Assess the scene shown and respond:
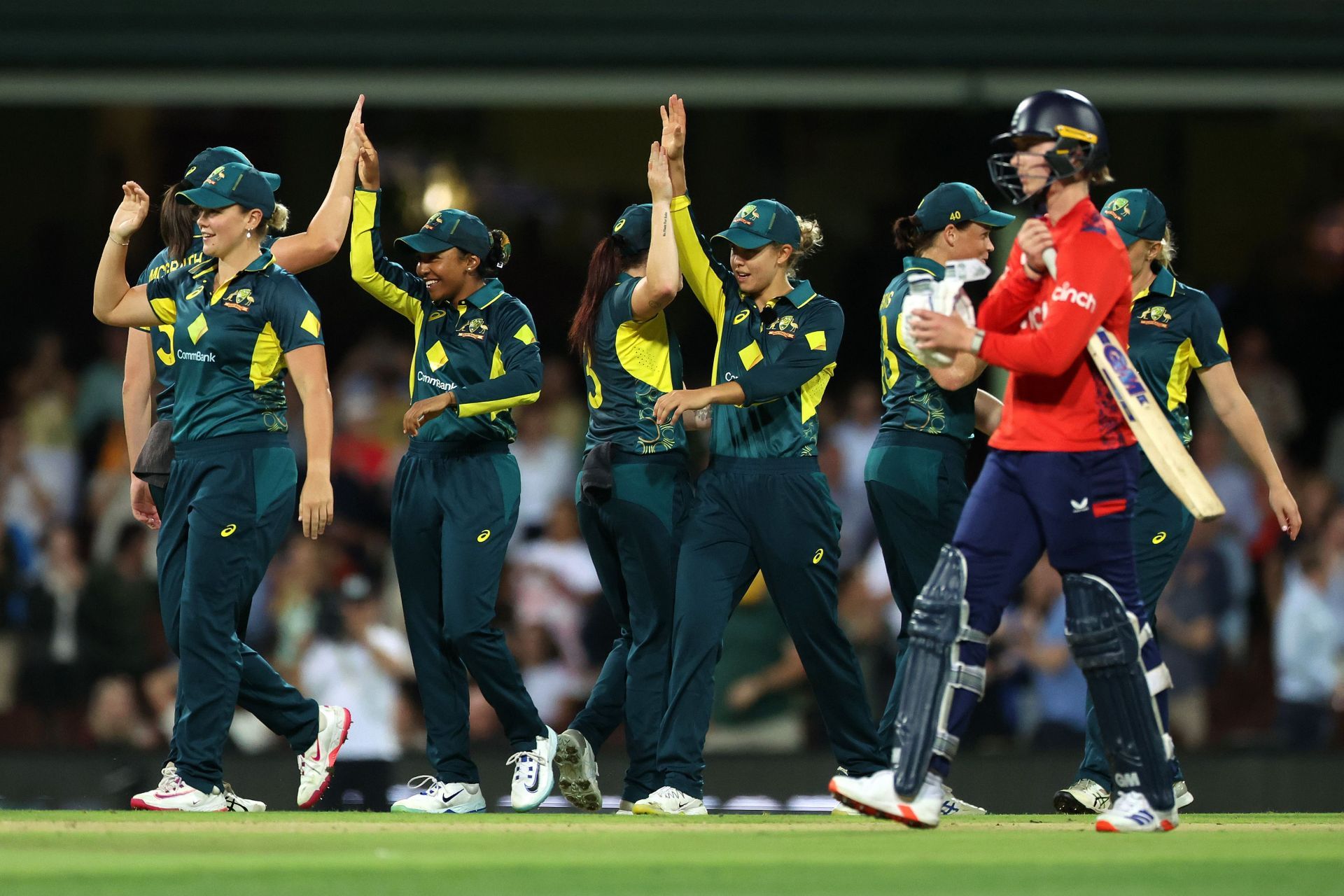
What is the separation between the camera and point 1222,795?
1059 centimetres

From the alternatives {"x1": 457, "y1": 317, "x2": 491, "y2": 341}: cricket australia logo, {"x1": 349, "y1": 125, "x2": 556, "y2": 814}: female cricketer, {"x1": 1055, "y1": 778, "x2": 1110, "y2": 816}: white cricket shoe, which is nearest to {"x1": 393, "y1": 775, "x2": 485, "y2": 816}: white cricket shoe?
{"x1": 349, "y1": 125, "x2": 556, "y2": 814}: female cricketer

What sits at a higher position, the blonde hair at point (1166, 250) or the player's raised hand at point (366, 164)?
the player's raised hand at point (366, 164)

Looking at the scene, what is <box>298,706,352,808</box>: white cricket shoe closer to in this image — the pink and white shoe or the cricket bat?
the pink and white shoe

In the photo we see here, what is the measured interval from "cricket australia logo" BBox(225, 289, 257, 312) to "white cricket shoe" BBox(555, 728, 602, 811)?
1.90 m

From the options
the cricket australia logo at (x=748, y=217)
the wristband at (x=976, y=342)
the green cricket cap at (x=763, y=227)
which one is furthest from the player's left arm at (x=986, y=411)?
the wristband at (x=976, y=342)

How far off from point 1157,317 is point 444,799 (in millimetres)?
3087

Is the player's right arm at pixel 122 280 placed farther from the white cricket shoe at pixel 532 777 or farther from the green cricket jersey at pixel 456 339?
the white cricket shoe at pixel 532 777

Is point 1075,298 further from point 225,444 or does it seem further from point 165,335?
point 165,335

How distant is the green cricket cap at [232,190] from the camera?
6828 millimetres

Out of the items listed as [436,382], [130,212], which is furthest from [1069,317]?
[130,212]

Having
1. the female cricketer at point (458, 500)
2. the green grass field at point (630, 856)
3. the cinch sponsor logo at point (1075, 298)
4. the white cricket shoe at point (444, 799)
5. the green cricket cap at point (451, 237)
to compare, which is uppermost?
the green cricket cap at point (451, 237)

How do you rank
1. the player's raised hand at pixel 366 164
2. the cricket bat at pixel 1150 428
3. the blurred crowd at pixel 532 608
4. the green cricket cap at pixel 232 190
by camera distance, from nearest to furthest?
the cricket bat at pixel 1150 428 < the green cricket cap at pixel 232 190 < the player's raised hand at pixel 366 164 < the blurred crowd at pixel 532 608

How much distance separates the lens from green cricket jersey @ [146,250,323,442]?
6.77 metres

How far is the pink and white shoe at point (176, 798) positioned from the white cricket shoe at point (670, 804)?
55.8 inches
